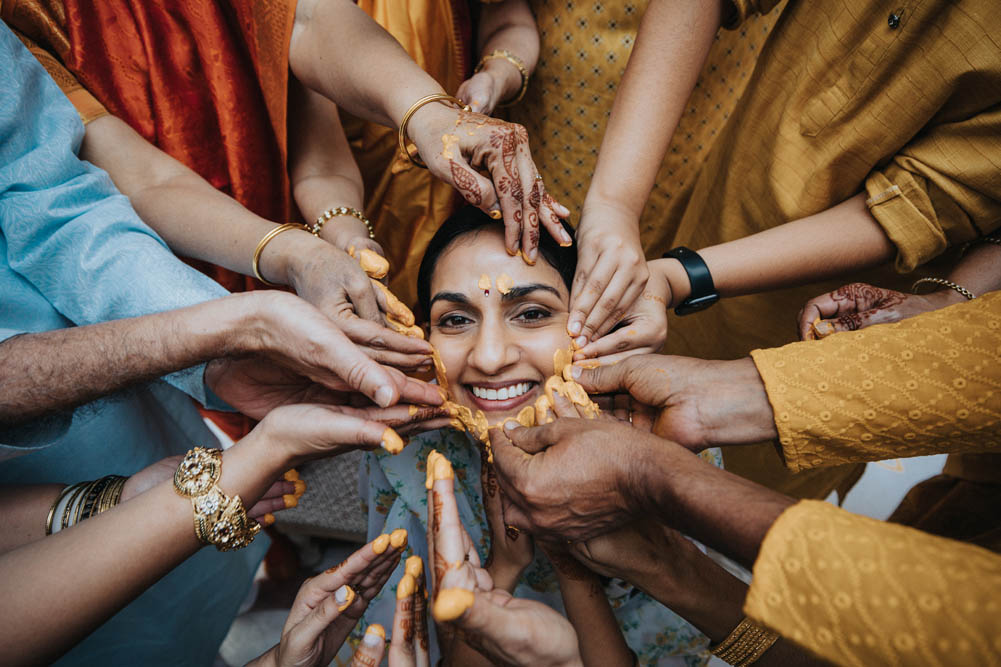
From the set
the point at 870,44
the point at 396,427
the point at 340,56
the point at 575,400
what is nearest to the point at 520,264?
the point at 575,400

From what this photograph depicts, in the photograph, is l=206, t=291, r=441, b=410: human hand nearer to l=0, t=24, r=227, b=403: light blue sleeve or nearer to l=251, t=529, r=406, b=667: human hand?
l=0, t=24, r=227, b=403: light blue sleeve

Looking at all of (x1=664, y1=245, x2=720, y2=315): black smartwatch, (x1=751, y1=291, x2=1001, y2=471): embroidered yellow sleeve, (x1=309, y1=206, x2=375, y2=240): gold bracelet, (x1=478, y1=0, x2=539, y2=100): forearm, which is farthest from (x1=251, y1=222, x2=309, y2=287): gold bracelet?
(x1=751, y1=291, x2=1001, y2=471): embroidered yellow sleeve

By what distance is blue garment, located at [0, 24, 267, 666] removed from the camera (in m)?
1.31

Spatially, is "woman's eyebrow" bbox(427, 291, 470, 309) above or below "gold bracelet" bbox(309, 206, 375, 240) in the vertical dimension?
below

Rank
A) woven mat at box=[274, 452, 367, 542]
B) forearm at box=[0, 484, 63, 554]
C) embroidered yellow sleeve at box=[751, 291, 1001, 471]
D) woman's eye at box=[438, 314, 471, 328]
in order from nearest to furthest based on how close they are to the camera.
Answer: embroidered yellow sleeve at box=[751, 291, 1001, 471]
forearm at box=[0, 484, 63, 554]
woman's eye at box=[438, 314, 471, 328]
woven mat at box=[274, 452, 367, 542]

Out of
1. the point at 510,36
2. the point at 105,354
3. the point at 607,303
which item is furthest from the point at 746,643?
the point at 510,36

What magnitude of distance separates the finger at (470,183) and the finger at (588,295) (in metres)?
0.38

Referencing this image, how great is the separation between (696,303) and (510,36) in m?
1.33

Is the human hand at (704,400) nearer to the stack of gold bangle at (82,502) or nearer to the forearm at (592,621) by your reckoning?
the forearm at (592,621)

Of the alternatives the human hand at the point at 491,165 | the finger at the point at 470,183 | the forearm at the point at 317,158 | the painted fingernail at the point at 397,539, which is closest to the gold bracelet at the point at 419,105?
the human hand at the point at 491,165

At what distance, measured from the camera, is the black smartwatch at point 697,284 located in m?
1.69

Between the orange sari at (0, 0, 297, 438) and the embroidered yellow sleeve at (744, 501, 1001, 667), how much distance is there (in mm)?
1966

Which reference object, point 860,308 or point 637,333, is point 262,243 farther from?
point 860,308

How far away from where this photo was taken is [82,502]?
51.2 inches
